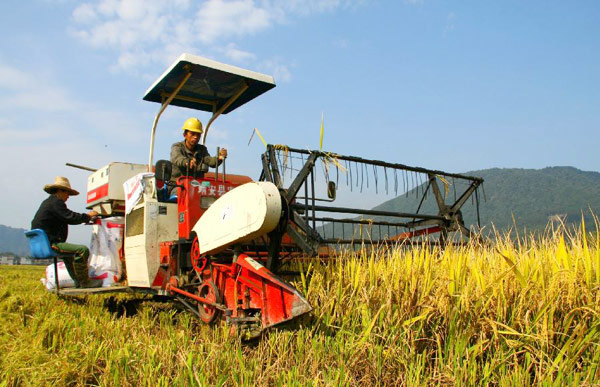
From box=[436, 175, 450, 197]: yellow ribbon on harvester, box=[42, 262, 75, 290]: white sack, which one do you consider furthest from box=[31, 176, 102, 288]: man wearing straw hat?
box=[436, 175, 450, 197]: yellow ribbon on harvester

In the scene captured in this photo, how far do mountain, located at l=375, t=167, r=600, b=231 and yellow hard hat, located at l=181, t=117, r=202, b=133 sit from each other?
101084 mm

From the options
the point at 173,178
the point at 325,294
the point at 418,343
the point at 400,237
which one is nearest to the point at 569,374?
the point at 418,343

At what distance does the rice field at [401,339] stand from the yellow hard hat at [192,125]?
289 centimetres

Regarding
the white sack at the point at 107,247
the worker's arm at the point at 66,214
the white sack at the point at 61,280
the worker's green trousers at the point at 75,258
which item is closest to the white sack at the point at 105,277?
the white sack at the point at 107,247

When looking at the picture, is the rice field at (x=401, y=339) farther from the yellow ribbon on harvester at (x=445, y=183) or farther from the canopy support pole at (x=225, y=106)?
the canopy support pole at (x=225, y=106)

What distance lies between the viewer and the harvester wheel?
440cm

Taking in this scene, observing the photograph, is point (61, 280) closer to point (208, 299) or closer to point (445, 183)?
point (208, 299)

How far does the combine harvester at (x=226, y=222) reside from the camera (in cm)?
393

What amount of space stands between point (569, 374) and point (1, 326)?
16.3 feet

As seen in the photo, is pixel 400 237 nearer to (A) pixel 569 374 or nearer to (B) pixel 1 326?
(A) pixel 569 374

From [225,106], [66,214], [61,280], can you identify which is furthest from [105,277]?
[225,106]

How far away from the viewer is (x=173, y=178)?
6059mm

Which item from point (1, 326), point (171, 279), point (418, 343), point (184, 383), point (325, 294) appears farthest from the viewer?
point (171, 279)

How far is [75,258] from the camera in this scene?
659 centimetres
